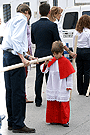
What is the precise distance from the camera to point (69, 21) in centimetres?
1309

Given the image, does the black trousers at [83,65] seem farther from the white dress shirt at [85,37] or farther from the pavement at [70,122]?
the pavement at [70,122]

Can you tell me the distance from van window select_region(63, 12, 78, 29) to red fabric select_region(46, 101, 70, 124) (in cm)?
843

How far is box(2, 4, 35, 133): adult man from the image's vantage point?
428cm

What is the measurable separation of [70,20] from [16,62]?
8.94 meters

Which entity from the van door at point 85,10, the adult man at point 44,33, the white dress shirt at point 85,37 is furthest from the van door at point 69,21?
the adult man at point 44,33

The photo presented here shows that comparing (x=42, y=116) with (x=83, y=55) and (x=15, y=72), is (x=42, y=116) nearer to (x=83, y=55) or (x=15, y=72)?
(x=15, y=72)

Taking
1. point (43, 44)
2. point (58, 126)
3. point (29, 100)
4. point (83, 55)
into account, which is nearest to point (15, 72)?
point (58, 126)

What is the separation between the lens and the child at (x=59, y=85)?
4852 millimetres

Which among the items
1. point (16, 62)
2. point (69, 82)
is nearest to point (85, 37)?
point (69, 82)

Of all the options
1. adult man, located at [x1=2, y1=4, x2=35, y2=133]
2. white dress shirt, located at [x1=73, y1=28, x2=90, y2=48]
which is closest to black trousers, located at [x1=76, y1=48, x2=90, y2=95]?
white dress shirt, located at [x1=73, y1=28, x2=90, y2=48]

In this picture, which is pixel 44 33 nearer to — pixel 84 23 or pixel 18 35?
pixel 84 23

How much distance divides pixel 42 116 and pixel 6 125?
710 mm

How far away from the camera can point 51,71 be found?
16.2ft

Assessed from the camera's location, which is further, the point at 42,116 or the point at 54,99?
the point at 42,116
